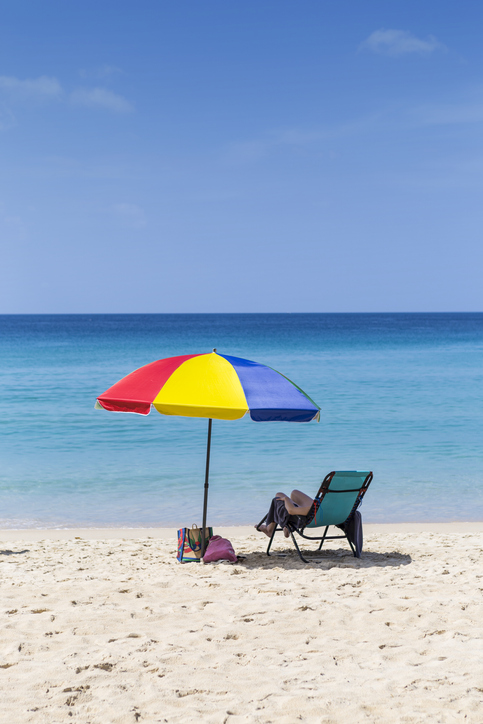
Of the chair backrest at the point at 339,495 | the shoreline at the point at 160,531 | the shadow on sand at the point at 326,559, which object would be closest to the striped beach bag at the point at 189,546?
the shadow on sand at the point at 326,559

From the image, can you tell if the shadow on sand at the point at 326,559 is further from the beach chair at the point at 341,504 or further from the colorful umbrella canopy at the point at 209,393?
the colorful umbrella canopy at the point at 209,393

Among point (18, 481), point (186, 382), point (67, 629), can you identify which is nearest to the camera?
point (67, 629)

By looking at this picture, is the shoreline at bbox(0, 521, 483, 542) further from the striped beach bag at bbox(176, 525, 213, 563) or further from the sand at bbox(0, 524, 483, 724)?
the striped beach bag at bbox(176, 525, 213, 563)

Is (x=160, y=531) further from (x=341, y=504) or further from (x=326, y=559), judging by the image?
(x=341, y=504)

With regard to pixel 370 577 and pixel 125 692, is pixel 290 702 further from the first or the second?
pixel 370 577

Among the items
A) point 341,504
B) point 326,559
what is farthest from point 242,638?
point 326,559

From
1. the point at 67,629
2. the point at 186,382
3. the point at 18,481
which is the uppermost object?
the point at 186,382

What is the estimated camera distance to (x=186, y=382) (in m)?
5.24

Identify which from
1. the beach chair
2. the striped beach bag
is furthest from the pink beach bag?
the beach chair

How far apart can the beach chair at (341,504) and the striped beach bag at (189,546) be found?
0.71 meters

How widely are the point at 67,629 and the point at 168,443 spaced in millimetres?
9549

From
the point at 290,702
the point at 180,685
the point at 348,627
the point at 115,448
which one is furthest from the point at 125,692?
the point at 115,448

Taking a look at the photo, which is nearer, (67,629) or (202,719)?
(202,719)

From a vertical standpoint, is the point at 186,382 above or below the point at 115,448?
above
